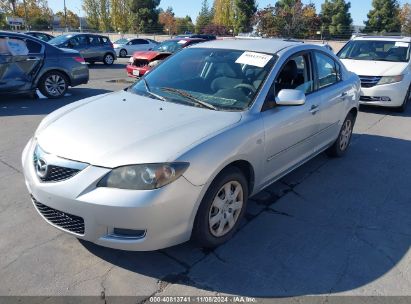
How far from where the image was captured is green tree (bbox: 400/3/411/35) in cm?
4789

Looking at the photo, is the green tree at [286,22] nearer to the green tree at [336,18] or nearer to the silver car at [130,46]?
the green tree at [336,18]

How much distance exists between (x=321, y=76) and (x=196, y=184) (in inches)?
108

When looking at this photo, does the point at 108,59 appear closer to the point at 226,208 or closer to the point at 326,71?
the point at 326,71

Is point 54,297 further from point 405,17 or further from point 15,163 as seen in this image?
point 405,17

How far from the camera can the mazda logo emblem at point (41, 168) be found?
2970mm

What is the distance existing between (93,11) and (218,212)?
62675 mm

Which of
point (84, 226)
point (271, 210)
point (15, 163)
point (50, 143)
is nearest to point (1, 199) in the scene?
point (15, 163)

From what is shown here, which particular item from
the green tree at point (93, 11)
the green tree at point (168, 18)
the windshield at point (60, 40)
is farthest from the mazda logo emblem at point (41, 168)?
the green tree at point (168, 18)

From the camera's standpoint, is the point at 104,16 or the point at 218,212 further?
the point at 104,16

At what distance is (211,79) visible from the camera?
4008 millimetres

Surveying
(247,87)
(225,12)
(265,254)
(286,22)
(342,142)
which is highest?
(225,12)

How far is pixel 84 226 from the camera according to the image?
2824 mm

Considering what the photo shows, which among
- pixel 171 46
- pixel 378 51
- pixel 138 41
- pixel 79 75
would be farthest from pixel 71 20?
pixel 378 51

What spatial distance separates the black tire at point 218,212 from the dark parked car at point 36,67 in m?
7.17
